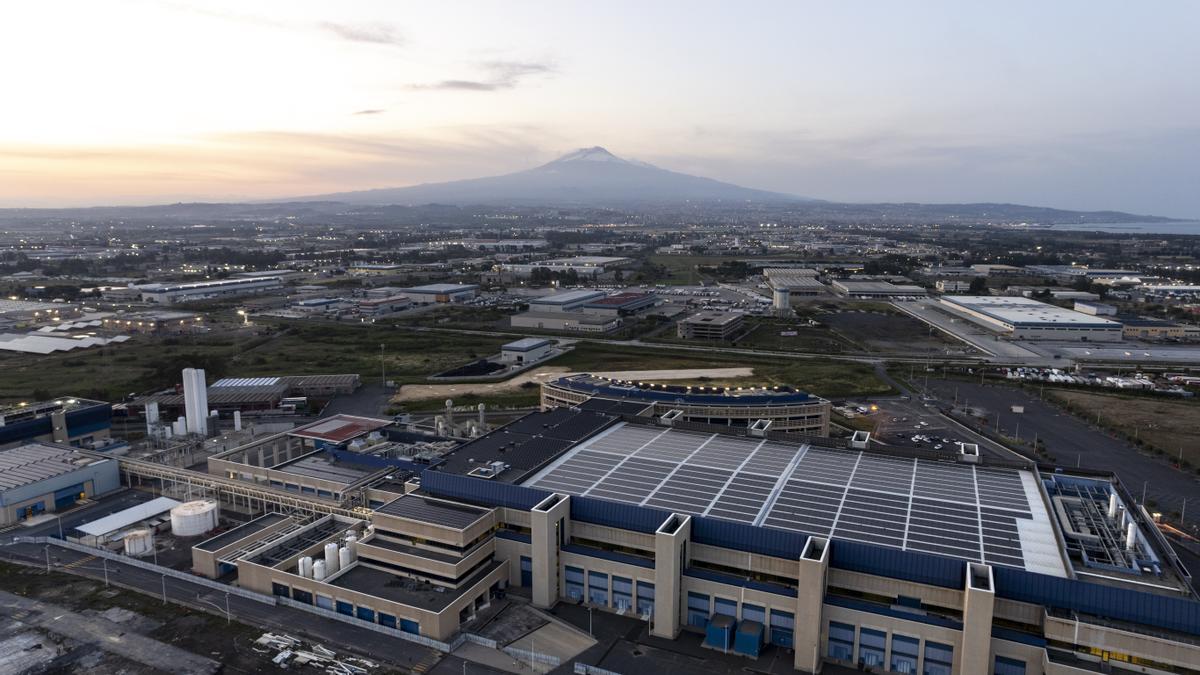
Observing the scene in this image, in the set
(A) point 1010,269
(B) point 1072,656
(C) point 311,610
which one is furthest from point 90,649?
(A) point 1010,269

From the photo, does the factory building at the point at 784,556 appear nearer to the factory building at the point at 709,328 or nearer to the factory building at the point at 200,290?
the factory building at the point at 709,328

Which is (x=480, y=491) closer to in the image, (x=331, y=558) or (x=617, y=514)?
(x=617, y=514)

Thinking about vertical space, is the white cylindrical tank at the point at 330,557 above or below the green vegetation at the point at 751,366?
above

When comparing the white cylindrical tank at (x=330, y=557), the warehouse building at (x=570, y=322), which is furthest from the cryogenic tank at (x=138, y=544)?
the warehouse building at (x=570, y=322)

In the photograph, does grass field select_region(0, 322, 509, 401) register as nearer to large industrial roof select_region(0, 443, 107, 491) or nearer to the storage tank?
large industrial roof select_region(0, 443, 107, 491)

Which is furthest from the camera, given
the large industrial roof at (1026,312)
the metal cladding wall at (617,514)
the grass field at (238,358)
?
the large industrial roof at (1026,312)

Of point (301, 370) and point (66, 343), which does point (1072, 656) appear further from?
point (66, 343)
